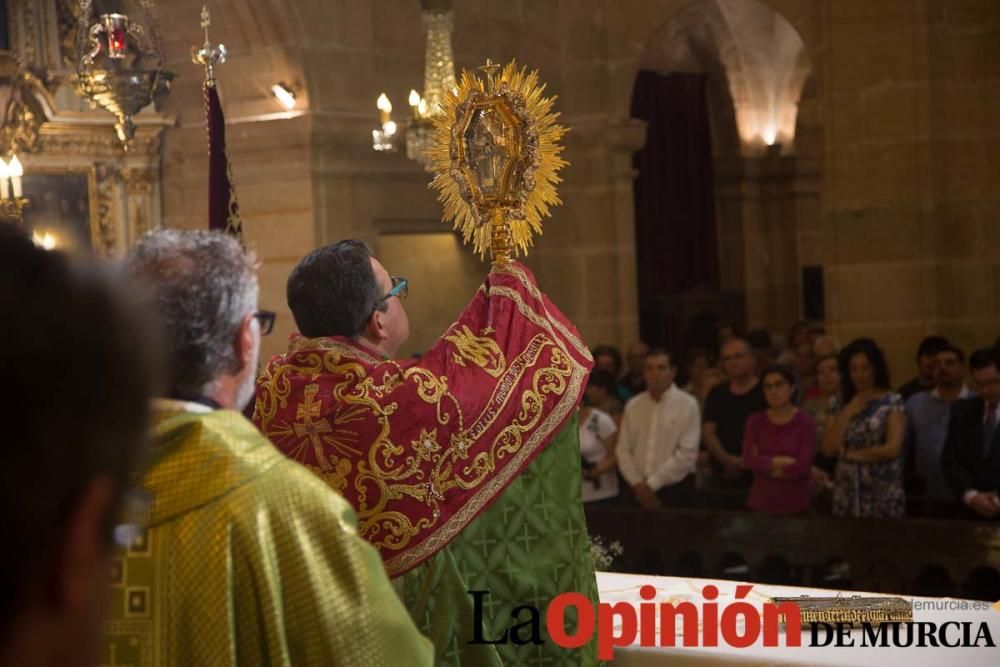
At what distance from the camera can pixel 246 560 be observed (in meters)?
2.18

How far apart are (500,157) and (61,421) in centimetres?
270

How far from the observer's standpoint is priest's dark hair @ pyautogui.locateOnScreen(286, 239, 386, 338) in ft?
11.2

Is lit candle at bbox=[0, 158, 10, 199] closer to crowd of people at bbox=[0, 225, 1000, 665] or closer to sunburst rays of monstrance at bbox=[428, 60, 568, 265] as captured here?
crowd of people at bbox=[0, 225, 1000, 665]

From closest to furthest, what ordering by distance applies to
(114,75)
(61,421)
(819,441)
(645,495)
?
1. (61,421)
2. (114,75)
3. (645,495)
4. (819,441)

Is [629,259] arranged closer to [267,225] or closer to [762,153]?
[267,225]

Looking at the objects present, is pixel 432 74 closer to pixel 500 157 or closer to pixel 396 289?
pixel 500 157

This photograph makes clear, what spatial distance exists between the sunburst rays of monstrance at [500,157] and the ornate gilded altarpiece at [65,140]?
7218 millimetres

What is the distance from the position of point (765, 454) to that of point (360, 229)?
443 cm

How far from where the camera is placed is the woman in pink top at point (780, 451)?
22.1ft

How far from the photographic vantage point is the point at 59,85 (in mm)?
10805

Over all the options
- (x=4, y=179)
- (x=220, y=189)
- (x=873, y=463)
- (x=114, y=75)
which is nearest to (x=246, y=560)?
(x=220, y=189)

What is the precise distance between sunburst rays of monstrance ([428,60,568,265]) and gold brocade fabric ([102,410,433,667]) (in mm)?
1552

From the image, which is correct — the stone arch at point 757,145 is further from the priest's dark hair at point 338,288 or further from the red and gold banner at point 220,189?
the priest's dark hair at point 338,288

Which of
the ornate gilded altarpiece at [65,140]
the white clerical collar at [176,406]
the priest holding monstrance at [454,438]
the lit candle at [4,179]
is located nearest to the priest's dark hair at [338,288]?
the priest holding monstrance at [454,438]
